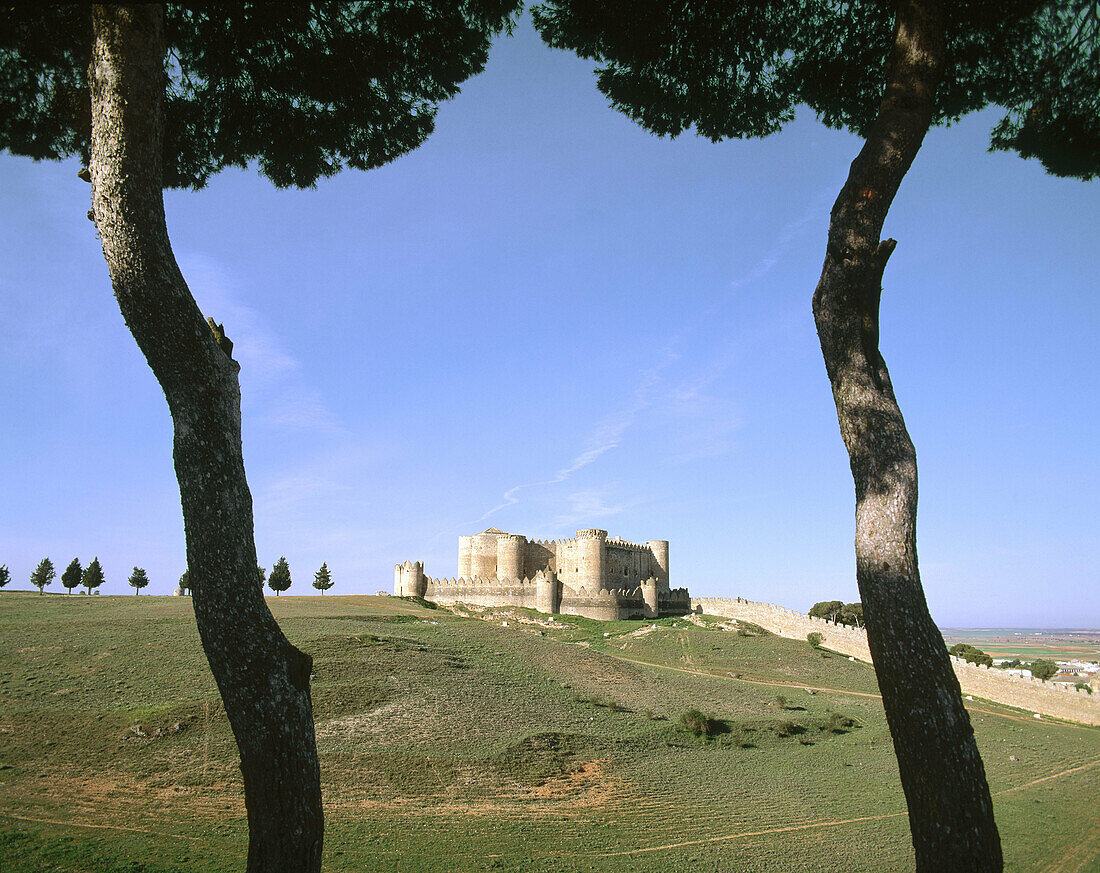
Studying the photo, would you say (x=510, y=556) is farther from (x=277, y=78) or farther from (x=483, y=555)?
(x=277, y=78)

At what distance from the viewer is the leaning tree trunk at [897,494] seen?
15.4 ft

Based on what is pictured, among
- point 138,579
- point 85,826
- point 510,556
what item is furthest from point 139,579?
point 85,826

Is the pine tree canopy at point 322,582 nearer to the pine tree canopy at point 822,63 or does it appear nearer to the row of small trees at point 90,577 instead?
the row of small trees at point 90,577

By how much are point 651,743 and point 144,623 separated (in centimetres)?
2213

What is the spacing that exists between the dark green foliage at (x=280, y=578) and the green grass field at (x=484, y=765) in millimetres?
29031

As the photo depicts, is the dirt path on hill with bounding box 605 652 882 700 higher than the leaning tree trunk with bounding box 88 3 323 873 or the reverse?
the reverse

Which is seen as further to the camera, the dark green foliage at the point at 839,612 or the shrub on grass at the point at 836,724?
the dark green foliage at the point at 839,612

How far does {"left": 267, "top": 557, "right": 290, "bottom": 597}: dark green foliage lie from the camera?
2296 inches

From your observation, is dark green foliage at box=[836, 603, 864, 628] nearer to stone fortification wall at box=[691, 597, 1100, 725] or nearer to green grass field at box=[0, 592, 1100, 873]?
stone fortification wall at box=[691, 597, 1100, 725]

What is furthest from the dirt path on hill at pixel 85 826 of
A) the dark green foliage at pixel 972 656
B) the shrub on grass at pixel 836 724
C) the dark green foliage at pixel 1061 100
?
the dark green foliage at pixel 972 656

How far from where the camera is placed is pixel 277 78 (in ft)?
28.7

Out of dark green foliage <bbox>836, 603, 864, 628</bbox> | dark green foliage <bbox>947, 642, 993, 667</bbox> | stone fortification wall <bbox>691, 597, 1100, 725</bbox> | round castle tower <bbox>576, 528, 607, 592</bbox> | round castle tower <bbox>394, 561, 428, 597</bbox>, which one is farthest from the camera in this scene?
dark green foliage <bbox>836, 603, 864, 628</bbox>

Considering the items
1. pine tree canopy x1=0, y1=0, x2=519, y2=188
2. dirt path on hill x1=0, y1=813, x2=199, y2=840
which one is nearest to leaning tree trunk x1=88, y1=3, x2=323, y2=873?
pine tree canopy x1=0, y1=0, x2=519, y2=188

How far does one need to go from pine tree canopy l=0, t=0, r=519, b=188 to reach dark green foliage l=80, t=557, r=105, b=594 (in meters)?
58.9
